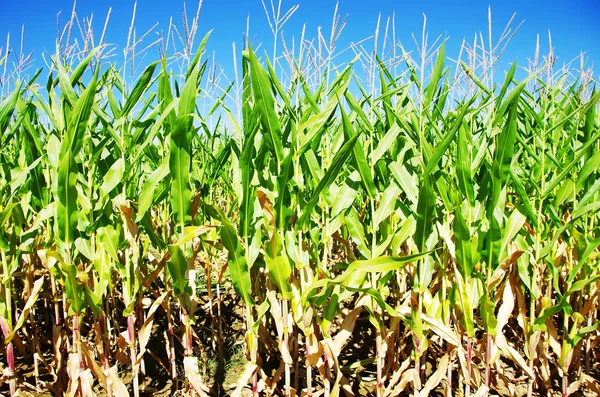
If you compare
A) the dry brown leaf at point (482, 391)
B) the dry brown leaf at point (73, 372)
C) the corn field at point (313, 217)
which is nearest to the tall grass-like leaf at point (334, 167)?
the corn field at point (313, 217)

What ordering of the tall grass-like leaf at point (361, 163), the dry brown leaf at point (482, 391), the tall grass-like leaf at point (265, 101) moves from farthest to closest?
the dry brown leaf at point (482, 391) → the tall grass-like leaf at point (361, 163) → the tall grass-like leaf at point (265, 101)

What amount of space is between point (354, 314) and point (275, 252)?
0.57 metres

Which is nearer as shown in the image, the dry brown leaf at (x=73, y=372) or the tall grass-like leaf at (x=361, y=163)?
the tall grass-like leaf at (x=361, y=163)

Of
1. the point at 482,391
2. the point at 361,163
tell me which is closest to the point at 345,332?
the point at 482,391

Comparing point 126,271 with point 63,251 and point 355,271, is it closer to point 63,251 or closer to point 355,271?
point 63,251

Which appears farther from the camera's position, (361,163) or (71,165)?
(361,163)

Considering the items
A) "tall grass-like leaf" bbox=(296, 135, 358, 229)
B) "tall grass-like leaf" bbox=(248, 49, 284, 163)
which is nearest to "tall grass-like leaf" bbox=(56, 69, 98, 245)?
"tall grass-like leaf" bbox=(248, 49, 284, 163)

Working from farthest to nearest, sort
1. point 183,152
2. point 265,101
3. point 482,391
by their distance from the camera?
point 482,391
point 183,152
point 265,101

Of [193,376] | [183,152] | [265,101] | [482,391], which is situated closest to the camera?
[265,101]

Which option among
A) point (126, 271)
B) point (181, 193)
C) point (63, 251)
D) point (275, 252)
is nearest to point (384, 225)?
point (275, 252)

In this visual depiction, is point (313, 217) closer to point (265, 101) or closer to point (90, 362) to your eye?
point (265, 101)

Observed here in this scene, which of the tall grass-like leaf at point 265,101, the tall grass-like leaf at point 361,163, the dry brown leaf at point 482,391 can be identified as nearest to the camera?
A: the tall grass-like leaf at point 265,101

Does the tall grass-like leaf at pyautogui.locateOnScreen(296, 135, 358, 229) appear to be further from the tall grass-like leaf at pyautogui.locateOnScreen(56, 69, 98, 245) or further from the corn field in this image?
the tall grass-like leaf at pyautogui.locateOnScreen(56, 69, 98, 245)

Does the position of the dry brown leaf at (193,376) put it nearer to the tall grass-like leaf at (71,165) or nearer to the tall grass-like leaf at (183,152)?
the tall grass-like leaf at (183,152)
